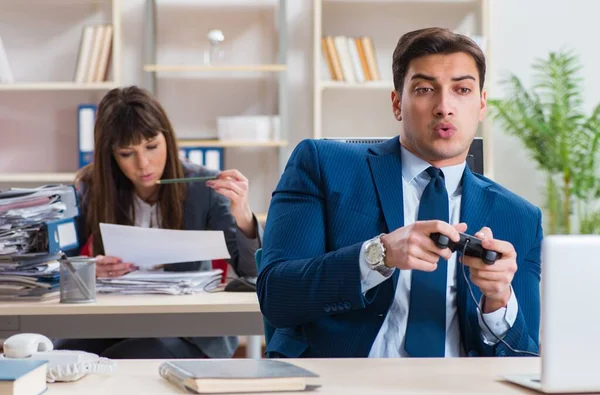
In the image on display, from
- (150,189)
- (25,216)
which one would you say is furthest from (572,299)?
(150,189)

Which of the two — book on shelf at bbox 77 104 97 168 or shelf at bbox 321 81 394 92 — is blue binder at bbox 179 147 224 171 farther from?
shelf at bbox 321 81 394 92

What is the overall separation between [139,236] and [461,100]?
3.78ft

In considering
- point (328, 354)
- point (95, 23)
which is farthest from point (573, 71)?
point (328, 354)

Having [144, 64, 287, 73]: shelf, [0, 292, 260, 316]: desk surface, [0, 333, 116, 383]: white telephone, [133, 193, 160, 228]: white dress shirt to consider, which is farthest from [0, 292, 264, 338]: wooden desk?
[144, 64, 287, 73]: shelf

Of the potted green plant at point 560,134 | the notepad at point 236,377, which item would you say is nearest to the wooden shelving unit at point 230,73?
the potted green plant at point 560,134

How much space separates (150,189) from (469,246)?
1703 mm

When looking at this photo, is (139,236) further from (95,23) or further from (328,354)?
(95,23)

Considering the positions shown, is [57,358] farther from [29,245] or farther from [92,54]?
[92,54]

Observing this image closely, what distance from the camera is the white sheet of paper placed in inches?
104

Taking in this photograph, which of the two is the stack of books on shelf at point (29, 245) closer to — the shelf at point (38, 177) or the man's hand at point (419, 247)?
the man's hand at point (419, 247)

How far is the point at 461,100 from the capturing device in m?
1.87

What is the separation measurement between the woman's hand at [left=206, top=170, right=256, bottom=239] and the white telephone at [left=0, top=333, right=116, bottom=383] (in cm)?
139

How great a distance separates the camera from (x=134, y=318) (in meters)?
2.47

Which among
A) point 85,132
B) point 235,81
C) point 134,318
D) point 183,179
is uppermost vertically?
point 235,81
